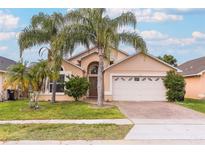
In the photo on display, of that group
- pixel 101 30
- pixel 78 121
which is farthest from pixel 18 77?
pixel 78 121

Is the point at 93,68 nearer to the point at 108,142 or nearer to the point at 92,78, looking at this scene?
the point at 92,78

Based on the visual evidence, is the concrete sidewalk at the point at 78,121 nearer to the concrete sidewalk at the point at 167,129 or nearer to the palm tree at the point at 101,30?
the concrete sidewalk at the point at 167,129

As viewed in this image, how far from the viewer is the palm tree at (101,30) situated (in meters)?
20.0

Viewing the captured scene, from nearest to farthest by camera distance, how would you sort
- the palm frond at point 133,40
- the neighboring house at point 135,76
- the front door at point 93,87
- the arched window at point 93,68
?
the palm frond at point 133,40 < the neighboring house at point 135,76 < the front door at point 93,87 < the arched window at point 93,68

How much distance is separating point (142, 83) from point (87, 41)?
24.0 ft

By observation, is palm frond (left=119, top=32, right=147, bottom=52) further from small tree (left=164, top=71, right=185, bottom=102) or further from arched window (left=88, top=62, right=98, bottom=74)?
arched window (left=88, top=62, right=98, bottom=74)

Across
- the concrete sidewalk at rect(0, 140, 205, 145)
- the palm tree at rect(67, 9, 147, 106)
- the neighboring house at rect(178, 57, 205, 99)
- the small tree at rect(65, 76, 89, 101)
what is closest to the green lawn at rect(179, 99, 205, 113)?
the palm tree at rect(67, 9, 147, 106)

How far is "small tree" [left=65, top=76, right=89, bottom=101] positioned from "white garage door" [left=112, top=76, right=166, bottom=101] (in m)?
2.70

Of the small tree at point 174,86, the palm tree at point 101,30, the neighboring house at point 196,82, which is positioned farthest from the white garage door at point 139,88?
the palm tree at point 101,30

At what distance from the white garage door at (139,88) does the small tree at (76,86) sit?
8.86 feet
